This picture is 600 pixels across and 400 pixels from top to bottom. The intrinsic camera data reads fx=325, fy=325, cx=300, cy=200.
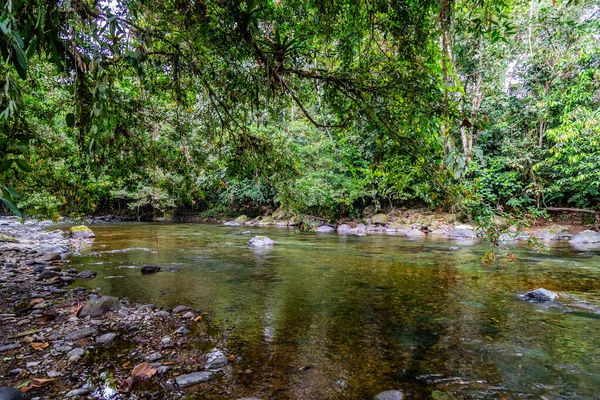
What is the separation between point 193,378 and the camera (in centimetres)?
266

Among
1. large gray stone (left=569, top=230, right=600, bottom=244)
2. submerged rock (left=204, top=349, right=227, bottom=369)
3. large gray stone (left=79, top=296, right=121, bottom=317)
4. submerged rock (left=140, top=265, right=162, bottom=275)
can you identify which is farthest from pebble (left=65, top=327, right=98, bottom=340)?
large gray stone (left=569, top=230, right=600, bottom=244)

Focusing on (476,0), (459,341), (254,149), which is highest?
(476,0)

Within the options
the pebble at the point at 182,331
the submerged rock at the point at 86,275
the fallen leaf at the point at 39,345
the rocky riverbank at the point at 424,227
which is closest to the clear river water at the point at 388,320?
the submerged rock at the point at 86,275

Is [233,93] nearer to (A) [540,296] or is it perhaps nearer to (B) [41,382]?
(B) [41,382]

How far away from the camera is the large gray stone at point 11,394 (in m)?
2.17

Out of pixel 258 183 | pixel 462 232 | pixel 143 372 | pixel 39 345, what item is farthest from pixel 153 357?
pixel 462 232

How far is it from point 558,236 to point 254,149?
14.8 meters

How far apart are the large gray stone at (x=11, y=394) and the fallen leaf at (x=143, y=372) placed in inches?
27.2

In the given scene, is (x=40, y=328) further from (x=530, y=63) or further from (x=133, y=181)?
(x=530, y=63)

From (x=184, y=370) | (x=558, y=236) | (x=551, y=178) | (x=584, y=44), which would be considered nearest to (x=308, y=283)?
(x=184, y=370)

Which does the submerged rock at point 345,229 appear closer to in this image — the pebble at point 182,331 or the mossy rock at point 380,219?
the mossy rock at point 380,219

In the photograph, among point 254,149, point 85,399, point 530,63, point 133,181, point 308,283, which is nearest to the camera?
point 85,399

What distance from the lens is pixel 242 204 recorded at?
25953mm

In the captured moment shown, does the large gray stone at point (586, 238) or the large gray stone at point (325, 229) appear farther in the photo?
the large gray stone at point (325, 229)
